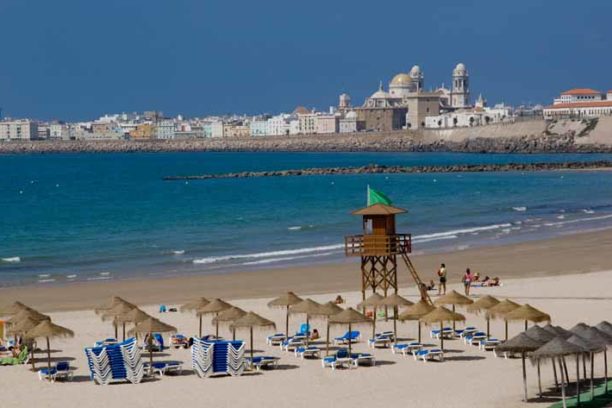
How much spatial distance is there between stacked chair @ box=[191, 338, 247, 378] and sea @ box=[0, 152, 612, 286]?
44.6 feet

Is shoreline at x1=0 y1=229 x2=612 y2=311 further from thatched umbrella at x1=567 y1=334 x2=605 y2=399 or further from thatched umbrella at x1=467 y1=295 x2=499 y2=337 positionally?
thatched umbrella at x1=567 y1=334 x2=605 y2=399

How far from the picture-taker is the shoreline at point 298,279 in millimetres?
27812

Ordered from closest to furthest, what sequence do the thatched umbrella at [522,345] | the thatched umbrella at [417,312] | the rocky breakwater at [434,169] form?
1. the thatched umbrella at [522,345]
2. the thatched umbrella at [417,312]
3. the rocky breakwater at [434,169]

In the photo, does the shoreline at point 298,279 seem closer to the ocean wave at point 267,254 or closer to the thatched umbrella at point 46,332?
the ocean wave at point 267,254

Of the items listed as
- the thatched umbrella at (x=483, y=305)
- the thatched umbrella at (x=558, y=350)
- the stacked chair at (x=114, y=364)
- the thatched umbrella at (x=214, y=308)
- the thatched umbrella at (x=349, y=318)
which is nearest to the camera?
the thatched umbrella at (x=558, y=350)

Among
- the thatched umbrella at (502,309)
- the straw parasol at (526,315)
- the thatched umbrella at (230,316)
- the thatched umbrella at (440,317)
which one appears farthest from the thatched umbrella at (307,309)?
the straw parasol at (526,315)

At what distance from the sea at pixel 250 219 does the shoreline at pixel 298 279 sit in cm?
158

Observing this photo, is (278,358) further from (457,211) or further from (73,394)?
(457,211)

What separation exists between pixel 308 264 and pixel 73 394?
17110 millimetres

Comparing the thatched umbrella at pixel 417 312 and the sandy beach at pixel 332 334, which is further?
the thatched umbrella at pixel 417 312

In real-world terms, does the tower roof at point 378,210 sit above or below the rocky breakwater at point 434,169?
above

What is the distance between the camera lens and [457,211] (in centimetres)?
5459

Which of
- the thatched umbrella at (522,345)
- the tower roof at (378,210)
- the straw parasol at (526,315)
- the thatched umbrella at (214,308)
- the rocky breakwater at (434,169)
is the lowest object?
the rocky breakwater at (434,169)

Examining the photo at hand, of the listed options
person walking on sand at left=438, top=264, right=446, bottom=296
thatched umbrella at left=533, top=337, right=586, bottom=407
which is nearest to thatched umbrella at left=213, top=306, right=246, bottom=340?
thatched umbrella at left=533, top=337, right=586, bottom=407
